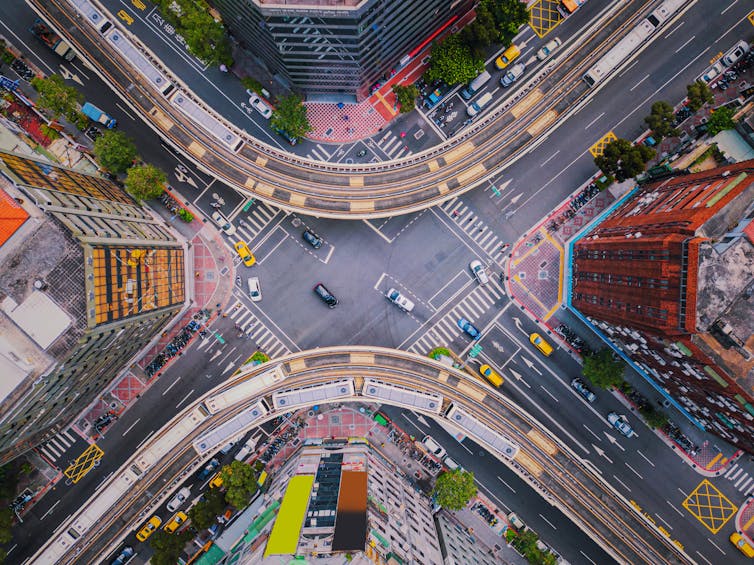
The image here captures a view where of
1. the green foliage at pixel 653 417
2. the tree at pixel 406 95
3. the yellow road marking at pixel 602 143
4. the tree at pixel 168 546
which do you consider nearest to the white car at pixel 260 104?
the tree at pixel 406 95

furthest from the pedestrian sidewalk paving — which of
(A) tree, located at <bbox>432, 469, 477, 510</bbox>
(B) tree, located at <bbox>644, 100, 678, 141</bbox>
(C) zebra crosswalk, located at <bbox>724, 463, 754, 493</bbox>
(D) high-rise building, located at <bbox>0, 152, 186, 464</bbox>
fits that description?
(C) zebra crosswalk, located at <bbox>724, 463, 754, 493</bbox>

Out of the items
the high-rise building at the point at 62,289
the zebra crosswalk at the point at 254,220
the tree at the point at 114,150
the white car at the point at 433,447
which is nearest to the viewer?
the high-rise building at the point at 62,289

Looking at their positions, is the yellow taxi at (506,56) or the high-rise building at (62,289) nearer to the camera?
the high-rise building at (62,289)

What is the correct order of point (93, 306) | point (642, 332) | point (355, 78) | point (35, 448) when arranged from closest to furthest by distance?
1. point (93, 306)
2. point (642, 332)
3. point (355, 78)
4. point (35, 448)

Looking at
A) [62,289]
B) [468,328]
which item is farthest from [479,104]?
[62,289]

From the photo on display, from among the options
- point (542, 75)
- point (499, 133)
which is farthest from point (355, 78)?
point (542, 75)

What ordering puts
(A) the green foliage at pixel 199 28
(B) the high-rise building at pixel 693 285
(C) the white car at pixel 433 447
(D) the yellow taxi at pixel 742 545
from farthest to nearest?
(C) the white car at pixel 433 447
(D) the yellow taxi at pixel 742 545
(A) the green foliage at pixel 199 28
(B) the high-rise building at pixel 693 285

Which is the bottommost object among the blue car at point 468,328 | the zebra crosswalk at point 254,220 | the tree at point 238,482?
the blue car at point 468,328

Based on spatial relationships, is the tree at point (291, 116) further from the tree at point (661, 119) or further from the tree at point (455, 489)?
the tree at point (455, 489)

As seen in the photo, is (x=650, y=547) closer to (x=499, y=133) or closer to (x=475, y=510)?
(x=475, y=510)
